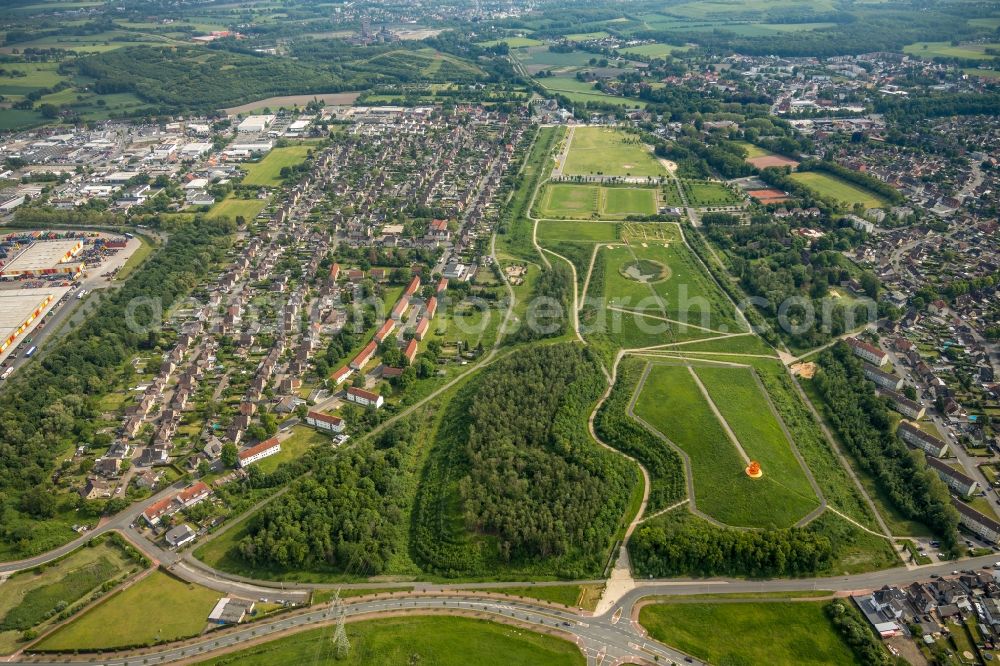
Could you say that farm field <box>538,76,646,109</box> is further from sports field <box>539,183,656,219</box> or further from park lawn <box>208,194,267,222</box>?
park lawn <box>208,194,267,222</box>

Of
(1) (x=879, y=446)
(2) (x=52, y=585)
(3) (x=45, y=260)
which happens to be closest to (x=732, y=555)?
(1) (x=879, y=446)

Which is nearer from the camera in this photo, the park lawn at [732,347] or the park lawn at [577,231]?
the park lawn at [732,347]

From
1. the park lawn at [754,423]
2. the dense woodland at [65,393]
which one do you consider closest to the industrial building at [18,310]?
the dense woodland at [65,393]

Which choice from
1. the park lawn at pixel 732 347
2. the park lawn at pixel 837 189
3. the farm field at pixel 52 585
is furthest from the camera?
the park lawn at pixel 837 189

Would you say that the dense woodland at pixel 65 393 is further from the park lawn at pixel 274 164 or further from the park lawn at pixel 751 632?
the park lawn at pixel 751 632

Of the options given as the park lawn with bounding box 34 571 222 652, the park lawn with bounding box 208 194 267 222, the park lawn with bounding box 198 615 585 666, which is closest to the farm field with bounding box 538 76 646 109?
the park lawn with bounding box 208 194 267 222

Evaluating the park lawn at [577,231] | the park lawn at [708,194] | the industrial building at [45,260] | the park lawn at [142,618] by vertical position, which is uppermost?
the park lawn at [142,618]
